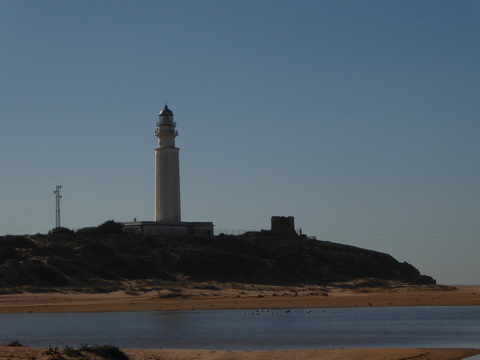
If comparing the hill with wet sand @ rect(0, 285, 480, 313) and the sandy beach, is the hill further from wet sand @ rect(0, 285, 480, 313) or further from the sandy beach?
wet sand @ rect(0, 285, 480, 313)

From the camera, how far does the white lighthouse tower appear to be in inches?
3479

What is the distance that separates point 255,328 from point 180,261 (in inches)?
1330

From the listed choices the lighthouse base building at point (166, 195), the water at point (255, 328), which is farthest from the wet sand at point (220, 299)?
the lighthouse base building at point (166, 195)

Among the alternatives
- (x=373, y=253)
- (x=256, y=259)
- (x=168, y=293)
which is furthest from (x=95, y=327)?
(x=373, y=253)

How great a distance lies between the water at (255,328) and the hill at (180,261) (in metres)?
15.1

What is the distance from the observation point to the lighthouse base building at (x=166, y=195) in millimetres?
87875

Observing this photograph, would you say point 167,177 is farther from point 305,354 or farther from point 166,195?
point 305,354

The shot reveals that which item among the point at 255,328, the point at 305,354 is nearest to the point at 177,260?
the point at 255,328

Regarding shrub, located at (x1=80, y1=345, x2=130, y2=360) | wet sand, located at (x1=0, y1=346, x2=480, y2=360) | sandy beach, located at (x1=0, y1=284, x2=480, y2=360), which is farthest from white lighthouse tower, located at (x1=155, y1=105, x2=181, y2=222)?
shrub, located at (x1=80, y1=345, x2=130, y2=360)

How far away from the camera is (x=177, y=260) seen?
77562 mm

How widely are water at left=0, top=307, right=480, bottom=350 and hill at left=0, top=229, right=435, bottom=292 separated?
15.1 meters

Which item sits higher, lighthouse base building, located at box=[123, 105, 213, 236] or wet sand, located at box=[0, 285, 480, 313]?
lighthouse base building, located at box=[123, 105, 213, 236]

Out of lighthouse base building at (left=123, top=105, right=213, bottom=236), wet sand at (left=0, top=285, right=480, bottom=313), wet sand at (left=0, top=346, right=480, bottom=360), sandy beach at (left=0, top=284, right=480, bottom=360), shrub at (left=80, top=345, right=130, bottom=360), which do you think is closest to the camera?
shrub at (left=80, top=345, right=130, bottom=360)

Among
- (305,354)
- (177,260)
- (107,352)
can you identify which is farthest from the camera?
(177,260)
